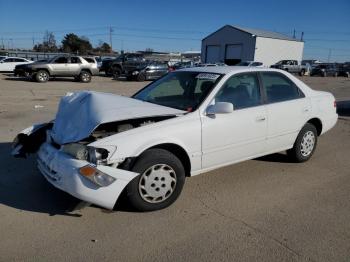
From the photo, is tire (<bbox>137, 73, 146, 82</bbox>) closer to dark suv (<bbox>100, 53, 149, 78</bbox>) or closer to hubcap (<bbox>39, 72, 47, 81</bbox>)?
dark suv (<bbox>100, 53, 149, 78</bbox>)

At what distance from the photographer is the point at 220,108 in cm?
397

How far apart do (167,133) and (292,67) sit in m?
39.7

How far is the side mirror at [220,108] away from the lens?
3.93 meters

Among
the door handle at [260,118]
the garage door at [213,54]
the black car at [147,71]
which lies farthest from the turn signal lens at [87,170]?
the garage door at [213,54]

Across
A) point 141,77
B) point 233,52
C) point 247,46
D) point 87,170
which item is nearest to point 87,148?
point 87,170

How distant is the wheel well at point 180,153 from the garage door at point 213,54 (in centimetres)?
4829

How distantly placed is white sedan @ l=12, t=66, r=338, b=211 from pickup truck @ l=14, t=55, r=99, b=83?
56.9 feet

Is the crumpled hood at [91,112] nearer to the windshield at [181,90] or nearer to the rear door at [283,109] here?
the windshield at [181,90]

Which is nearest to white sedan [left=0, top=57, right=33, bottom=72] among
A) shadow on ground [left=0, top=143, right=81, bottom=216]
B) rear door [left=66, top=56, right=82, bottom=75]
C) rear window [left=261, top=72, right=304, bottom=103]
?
rear door [left=66, top=56, right=82, bottom=75]

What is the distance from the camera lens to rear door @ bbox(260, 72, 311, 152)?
15.8ft

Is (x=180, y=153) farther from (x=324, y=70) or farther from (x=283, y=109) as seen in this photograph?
(x=324, y=70)

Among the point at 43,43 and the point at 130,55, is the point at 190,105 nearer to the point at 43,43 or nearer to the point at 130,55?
the point at 130,55

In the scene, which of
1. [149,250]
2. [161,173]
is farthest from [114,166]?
[149,250]

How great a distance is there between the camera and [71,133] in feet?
12.3
